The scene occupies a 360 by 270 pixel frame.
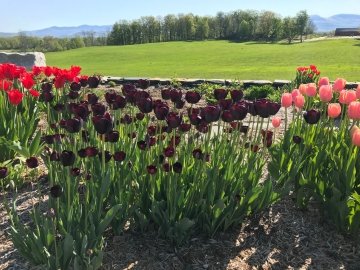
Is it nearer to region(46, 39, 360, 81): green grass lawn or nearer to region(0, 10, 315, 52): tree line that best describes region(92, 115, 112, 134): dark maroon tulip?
region(46, 39, 360, 81): green grass lawn

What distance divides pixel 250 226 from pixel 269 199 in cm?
36

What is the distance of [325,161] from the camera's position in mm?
3709

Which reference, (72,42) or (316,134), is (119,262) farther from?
(72,42)

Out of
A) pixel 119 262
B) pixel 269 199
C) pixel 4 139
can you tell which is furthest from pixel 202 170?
pixel 4 139

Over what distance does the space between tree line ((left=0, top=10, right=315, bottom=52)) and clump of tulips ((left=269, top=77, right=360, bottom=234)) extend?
59000 millimetres

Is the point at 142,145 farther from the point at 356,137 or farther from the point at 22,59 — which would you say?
the point at 22,59

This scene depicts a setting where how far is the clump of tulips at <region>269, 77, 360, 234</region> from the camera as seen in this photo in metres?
3.27

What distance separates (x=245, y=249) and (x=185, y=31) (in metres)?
77.7

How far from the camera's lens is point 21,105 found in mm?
5180

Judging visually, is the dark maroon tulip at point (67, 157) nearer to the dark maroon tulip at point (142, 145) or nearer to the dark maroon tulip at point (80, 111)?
the dark maroon tulip at point (80, 111)

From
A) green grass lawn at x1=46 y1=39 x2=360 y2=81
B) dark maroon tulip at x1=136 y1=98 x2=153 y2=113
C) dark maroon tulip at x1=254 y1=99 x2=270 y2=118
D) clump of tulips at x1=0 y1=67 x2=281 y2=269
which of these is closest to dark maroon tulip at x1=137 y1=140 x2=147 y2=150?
clump of tulips at x1=0 y1=67 x2=281 y2=269

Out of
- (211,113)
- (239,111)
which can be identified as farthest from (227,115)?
(211,113)

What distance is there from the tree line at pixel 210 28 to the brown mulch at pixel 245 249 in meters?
65.4

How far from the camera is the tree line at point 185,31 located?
220ft
